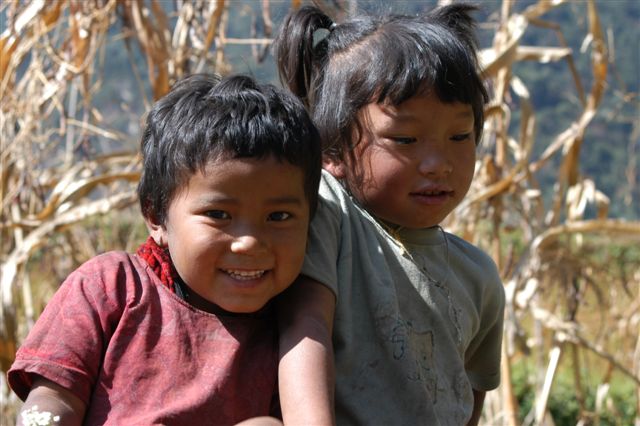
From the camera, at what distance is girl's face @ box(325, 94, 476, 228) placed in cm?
169

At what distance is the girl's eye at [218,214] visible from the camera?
1513 millimetres

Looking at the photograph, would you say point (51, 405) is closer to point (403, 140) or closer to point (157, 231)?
point (157, 231)

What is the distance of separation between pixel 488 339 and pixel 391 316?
14.9 inches

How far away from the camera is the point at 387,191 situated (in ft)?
5.65

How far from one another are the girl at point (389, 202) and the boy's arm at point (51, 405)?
13.2 inches

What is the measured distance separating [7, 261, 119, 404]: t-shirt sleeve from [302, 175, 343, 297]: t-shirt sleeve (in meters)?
0.28

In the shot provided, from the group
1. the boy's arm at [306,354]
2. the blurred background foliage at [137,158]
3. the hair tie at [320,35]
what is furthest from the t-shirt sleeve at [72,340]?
the blurred background foliage at [137,158]

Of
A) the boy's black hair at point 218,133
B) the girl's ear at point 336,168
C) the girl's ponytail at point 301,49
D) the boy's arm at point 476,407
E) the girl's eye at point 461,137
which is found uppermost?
the girl's ponytail at point 301,49

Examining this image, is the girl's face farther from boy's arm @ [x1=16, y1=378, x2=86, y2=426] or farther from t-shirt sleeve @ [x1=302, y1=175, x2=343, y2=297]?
boy's arm @ [x1=16, y1=378, x2=86, y2=426]

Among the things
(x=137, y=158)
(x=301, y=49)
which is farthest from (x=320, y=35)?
(x=137, y=158)

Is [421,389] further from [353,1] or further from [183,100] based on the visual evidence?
[353,1]

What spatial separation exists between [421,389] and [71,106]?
2095 millimetres

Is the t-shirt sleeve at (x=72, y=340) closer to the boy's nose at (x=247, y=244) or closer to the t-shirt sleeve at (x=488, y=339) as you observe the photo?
the boy's nose at (x=247, y=244)

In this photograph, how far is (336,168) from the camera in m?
1.80
